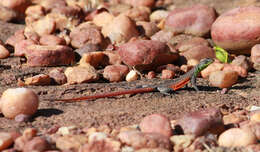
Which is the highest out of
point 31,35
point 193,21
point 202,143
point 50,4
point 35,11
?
point 50,4

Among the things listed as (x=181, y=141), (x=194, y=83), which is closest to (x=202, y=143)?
(x=181, y=141)

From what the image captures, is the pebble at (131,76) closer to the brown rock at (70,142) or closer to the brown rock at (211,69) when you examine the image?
the brown rock at (211,69)

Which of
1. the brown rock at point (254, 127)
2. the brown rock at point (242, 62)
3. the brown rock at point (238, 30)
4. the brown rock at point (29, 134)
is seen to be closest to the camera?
the brown rock at point (29, 134)

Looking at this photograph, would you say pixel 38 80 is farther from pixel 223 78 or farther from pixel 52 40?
pixel 223 78

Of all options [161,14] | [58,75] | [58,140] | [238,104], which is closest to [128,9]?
[161,14]

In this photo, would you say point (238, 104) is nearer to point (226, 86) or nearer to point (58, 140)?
point (226, 86)

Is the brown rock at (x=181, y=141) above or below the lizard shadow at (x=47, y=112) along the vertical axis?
below

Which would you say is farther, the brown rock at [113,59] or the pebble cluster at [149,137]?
the brown rock at [113,59]

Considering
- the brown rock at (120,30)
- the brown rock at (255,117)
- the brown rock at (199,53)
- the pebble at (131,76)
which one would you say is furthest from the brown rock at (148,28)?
the brown rock at (255,117)
